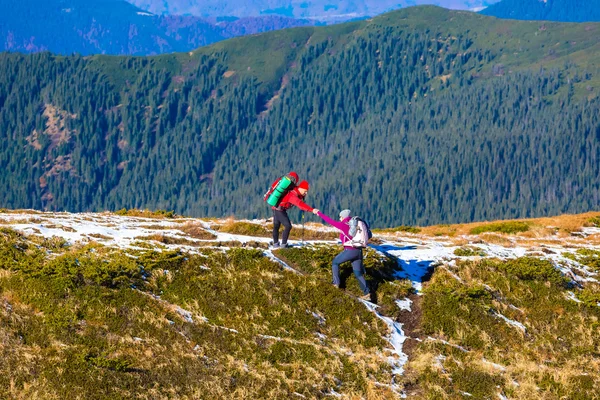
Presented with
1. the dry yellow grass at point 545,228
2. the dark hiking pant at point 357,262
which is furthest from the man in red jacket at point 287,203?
the dry yellow grass at point 545,228

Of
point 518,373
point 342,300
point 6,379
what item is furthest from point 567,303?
point 6,379

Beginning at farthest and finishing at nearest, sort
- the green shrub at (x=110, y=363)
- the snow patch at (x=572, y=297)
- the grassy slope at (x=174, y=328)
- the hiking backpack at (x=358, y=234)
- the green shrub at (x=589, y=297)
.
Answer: the snow patch at (x=572, y=297)
the green shrub at (x=589, y=297)
the hiking backpack at (x=358, y=234)
the green shrub at (x=110, y=363)
the grassy slope at (x=174, y=328)

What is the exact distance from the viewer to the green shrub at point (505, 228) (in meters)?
51.6

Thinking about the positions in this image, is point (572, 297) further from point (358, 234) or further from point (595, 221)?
point (595, 221)

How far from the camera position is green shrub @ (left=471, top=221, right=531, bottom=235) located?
5156 cm

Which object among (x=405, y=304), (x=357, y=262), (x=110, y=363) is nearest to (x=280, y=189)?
(x=357, y=262)

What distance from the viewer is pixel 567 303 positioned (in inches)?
1196

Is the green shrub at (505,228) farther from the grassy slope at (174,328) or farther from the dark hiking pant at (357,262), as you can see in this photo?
the dark hiking pant at (357,262)

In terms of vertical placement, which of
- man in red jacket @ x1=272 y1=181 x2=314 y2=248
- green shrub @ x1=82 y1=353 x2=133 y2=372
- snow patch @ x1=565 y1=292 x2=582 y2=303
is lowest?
green shrub @ x1=82 y1=353 x2=133 y2=372

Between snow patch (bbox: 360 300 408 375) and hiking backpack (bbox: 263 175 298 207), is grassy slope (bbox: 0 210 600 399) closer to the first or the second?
snow patch (bbox: 360 300 408 375)

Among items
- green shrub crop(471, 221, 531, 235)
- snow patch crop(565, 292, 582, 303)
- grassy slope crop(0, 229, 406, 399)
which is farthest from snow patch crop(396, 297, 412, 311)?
green shrub crop(471, 221, 531, 235)

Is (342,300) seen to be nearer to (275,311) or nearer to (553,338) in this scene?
(275,311)

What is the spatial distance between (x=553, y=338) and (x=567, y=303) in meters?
3.07

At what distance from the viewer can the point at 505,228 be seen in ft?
171
